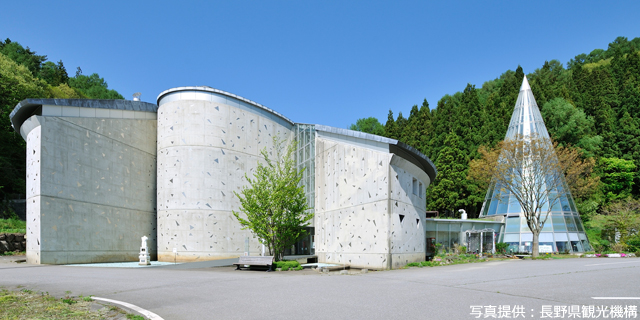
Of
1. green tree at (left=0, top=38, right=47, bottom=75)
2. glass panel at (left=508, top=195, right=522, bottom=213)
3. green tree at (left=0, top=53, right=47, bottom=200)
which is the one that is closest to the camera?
glass panel at (left=508, top=195, right=522, bottom=213)

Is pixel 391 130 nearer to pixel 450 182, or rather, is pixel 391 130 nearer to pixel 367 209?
pixel 450 182

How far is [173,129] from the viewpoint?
2934 cm

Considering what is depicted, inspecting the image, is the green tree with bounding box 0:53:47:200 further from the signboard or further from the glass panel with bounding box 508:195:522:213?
the signboard

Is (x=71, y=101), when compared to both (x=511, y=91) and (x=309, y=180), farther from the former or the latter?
(x=511, y=91)

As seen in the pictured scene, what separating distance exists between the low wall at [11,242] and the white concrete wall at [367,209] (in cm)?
2131

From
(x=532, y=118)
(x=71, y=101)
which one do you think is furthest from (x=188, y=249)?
(x=532, y=118)

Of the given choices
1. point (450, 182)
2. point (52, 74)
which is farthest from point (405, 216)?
point (52, 74)

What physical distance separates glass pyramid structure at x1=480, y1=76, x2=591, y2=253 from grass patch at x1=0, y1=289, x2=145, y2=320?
31.5 meters

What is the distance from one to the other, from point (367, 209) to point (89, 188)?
17.2 m

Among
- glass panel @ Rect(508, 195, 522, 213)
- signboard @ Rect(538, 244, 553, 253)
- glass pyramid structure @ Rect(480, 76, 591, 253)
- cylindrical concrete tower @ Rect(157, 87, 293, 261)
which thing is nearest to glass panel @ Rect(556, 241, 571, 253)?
glass pyramid structure @ Rect(480, 76, 591, 253)

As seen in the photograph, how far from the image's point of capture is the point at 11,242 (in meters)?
29.8

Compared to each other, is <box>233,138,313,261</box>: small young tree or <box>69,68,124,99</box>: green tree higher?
<box>69,68,124,99</box>: green tree

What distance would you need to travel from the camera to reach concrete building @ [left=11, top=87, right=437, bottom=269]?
23438 mm

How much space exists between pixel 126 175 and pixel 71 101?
602 centimetres
